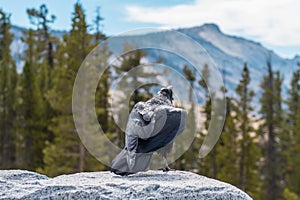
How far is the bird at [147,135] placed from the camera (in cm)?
740

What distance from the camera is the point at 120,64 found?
68.7ft

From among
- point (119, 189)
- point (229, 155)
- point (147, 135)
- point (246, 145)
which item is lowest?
point (229, 155)

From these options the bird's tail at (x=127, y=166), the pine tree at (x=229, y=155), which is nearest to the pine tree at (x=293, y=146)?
the pine tree at (x=229, y=155)

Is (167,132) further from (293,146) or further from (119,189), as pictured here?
(293,146)

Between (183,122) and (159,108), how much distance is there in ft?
1.28

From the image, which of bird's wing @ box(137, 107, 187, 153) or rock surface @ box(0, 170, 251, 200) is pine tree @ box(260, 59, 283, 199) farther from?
rock surface @ box(0, 170, 251, 200)

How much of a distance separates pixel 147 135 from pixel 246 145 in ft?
46.8

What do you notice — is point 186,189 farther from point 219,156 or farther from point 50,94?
point 219,156

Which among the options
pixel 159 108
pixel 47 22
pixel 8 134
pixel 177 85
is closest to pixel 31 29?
pixel 47 22

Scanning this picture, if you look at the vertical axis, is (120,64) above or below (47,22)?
below

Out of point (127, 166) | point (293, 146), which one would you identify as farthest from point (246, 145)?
point (127, 166)

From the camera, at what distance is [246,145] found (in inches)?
832

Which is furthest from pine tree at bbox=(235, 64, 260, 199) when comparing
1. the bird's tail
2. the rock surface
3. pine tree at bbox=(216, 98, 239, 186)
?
the rock surface

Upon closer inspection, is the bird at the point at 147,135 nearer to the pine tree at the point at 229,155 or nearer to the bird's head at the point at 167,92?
the bird's head at the point at 167,92
